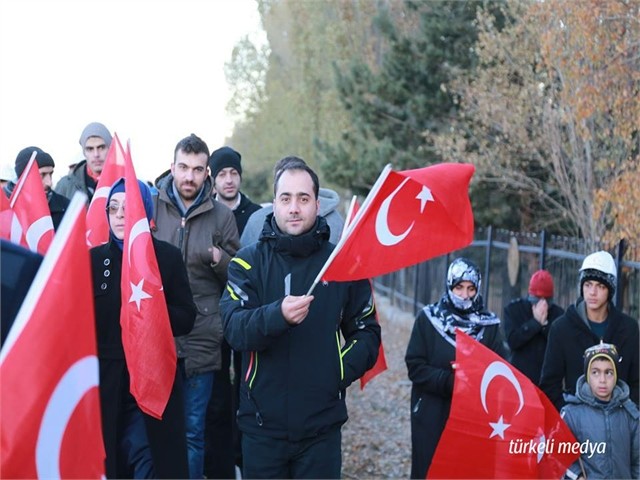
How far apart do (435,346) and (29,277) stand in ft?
12.0

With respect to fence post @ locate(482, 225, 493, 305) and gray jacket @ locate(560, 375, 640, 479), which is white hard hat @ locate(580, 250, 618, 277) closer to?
gray jacket @ locate(560, 375, 640, 479)

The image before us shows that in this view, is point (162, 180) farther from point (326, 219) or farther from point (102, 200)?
point (326, 219)

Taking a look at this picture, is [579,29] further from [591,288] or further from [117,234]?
[117,234]

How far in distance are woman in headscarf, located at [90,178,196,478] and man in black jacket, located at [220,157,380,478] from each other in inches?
25.4

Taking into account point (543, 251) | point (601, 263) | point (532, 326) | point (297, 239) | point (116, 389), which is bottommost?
point (116, 389)

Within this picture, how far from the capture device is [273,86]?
45344mm

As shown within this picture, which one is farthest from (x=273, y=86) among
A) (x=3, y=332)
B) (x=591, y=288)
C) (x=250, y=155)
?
(x=3, y=332)

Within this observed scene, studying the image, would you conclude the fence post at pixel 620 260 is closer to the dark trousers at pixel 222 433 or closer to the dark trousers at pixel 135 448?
the dark trousers at pixel 222 433

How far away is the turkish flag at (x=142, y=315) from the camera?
5.42 meters

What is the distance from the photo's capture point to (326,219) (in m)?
7.47

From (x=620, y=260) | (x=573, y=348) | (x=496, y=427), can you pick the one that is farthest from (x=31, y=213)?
(x=620, y=260)

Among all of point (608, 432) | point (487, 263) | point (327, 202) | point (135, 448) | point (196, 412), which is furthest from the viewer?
point (487, 263)

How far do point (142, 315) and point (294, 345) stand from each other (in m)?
Answer: 0.91

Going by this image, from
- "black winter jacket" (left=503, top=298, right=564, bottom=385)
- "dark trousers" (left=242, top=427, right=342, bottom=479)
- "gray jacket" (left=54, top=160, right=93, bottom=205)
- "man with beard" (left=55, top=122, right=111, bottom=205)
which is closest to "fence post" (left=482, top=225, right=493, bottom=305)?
"black winter jacket" (left=503, top=298, right=564, bottom=385)
